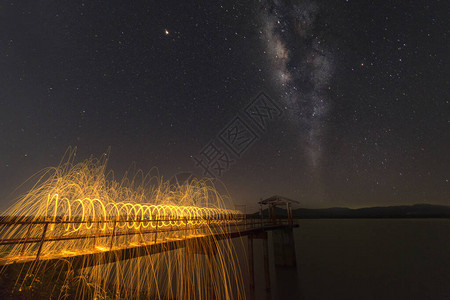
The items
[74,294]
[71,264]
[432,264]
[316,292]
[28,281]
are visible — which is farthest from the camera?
[432,264]

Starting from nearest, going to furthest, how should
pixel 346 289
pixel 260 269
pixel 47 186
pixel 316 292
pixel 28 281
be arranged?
pixel 28 281 < pixel 47 186 < pixel 316 292 < pixel 346 289 < pixel 260 269

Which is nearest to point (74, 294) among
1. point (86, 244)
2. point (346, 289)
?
point (86, 244)

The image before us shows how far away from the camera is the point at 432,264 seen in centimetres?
4119

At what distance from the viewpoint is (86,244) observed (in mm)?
9906

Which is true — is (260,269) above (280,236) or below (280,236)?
below

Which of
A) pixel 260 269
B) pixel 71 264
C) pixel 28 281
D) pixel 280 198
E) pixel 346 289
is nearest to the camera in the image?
pixel 28 281

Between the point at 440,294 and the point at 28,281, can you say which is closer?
the point at 28,281

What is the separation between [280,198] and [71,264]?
25621 mm

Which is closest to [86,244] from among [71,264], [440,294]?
[71,264]

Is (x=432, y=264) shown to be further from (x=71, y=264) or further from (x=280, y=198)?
(x=71, y=264)

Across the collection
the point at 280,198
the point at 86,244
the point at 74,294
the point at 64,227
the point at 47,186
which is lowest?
the point at 74,294

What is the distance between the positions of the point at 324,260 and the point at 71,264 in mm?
46043

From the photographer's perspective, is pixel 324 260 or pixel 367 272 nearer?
pixel 367 272

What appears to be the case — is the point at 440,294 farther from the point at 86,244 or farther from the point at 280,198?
the point at 86,244
